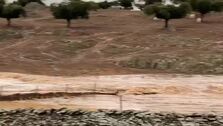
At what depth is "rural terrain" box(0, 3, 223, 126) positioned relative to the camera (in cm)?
3647

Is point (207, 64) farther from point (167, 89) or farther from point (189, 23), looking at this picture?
point (189, 23)

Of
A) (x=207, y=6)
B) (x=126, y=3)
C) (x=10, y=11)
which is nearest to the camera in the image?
(x=10, y=11)

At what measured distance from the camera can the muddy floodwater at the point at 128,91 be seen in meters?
39.7

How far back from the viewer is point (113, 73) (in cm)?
5134

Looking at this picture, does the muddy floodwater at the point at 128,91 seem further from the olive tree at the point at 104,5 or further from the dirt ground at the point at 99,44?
the olive tree at the point at 104,5

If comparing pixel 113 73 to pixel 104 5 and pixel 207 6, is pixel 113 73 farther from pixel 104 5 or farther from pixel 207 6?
pixel 104 5

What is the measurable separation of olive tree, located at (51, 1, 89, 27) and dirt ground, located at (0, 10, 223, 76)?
1.68m

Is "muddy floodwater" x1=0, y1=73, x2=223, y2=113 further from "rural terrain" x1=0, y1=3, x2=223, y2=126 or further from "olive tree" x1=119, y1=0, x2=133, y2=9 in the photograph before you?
"olive tree" x1=119, y1=0, x2=133, y2=9

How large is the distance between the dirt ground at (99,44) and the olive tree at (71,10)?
1684 mm

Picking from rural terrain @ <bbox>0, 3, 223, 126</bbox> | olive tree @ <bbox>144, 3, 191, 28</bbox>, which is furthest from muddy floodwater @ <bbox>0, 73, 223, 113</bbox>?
olive tree @ <bbox>144, 3, 191, 28</bbox>

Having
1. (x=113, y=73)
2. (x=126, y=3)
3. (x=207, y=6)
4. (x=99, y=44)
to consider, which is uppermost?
(x=207, y=6)

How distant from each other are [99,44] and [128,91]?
23879 millimetres

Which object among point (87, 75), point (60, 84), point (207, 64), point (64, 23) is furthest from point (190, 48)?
point (64, 23)

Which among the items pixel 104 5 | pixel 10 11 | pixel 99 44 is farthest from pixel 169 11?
pixel 104 5
